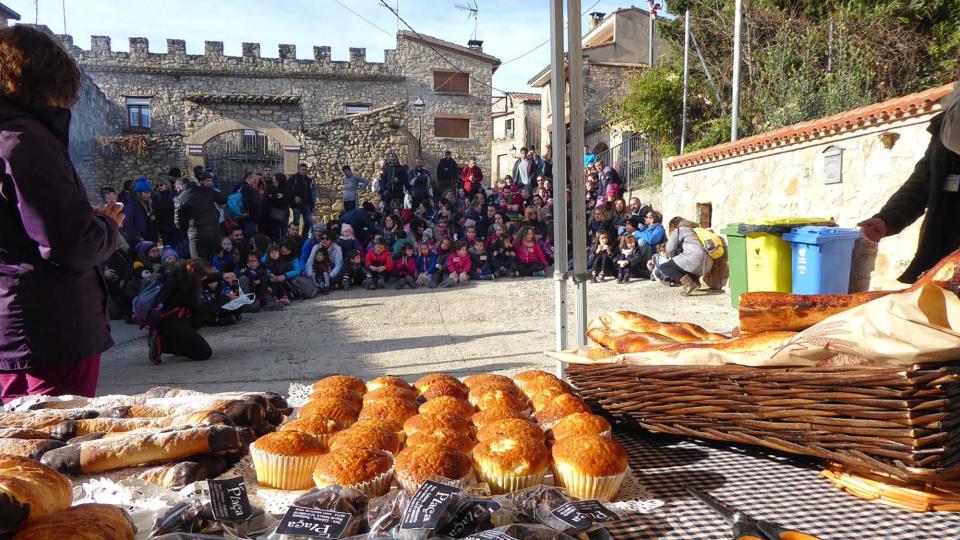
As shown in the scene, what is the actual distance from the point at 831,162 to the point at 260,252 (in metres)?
10.0

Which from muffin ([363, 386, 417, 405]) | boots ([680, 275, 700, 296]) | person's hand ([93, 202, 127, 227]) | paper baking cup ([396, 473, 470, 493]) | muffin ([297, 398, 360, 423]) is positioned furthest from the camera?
boots ([680, 275, 700, 296])

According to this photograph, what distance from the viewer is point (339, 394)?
1970 millimetres

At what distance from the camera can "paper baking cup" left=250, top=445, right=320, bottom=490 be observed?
1435 millimetres

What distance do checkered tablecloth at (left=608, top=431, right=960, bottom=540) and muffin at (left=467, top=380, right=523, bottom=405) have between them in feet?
1.52

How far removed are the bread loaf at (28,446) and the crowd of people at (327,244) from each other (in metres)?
5.87

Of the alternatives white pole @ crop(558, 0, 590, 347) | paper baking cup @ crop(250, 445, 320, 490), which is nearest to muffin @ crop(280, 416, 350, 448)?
paper baking cup @ crop(250, 445, 320, 490)

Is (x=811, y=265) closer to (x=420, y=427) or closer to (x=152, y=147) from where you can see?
(x=420, y=427)

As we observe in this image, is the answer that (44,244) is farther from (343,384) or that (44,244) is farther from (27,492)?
(27,492)

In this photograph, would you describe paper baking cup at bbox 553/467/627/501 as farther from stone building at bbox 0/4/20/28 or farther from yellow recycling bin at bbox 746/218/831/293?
stone building at bbox 0/4/20/28

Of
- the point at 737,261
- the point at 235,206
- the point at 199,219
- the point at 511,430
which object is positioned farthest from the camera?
the point at 235,206

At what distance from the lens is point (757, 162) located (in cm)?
976

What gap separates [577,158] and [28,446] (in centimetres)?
223

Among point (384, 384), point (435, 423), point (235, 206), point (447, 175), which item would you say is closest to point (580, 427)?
point (435, 423)

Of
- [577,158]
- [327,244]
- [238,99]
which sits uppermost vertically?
[238,99]
